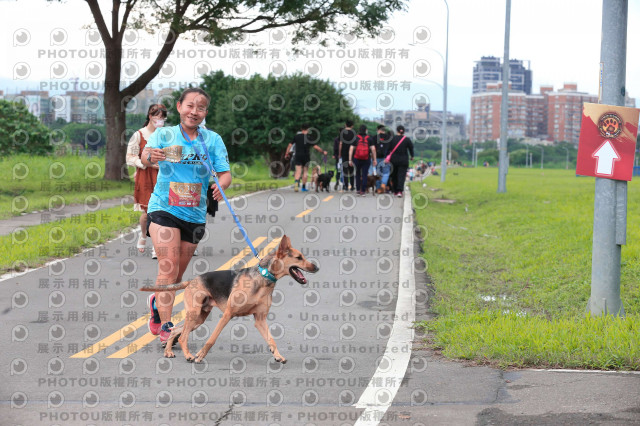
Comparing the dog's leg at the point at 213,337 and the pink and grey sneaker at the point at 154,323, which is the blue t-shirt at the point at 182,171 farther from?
the dog's leg at the point at 213,337

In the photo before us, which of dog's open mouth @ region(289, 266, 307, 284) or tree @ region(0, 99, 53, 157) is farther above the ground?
tree @ region(0, 99, 53, 157)

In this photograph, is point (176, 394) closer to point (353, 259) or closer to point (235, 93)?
point (353, 259)

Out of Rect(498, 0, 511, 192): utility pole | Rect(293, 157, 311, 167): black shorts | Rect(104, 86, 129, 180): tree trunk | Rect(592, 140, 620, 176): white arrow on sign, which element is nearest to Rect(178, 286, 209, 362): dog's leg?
Rect(592, 140, 620, 176): white arrow on sign

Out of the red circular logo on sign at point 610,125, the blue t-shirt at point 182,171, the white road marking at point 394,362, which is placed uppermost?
the red circular logo on sign at point 610,125

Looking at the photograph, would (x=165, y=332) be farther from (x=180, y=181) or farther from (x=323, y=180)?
(x=323, y=180)

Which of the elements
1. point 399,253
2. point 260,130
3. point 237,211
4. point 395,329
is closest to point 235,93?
point 260,130

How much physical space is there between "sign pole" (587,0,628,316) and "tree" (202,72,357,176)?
4207cm

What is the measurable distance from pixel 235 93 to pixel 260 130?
3538mm

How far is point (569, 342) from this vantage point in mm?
6859

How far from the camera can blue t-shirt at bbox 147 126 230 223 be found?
6629 millimetres

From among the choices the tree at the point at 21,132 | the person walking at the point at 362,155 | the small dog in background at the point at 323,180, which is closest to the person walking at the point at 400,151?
the person walking at the point at 362,155

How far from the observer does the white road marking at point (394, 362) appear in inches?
209

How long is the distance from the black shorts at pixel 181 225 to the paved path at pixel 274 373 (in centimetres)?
92

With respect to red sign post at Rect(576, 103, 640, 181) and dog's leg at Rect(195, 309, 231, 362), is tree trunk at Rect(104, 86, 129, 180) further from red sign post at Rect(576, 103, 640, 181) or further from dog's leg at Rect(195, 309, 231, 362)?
dog's leg at Rect(195, 309, 231, 362)
